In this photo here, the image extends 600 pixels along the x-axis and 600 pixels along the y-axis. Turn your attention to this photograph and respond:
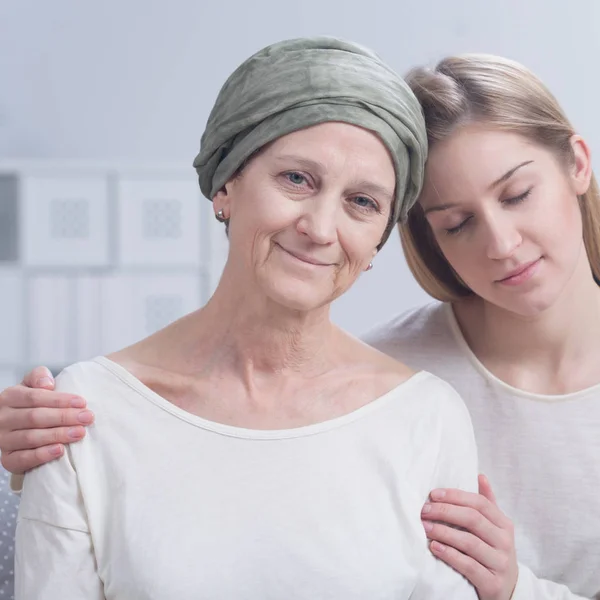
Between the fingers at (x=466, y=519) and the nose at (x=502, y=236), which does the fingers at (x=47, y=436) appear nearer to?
the fingers at (x=466, y=519)

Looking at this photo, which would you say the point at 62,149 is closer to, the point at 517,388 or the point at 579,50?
the point at 579,50

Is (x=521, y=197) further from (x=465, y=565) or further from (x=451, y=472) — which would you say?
(x=465, y=565)

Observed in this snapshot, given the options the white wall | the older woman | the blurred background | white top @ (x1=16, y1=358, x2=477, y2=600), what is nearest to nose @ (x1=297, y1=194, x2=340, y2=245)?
the older woman

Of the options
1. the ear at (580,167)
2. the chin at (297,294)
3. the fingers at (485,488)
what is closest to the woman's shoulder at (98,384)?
the chin at (297,294)

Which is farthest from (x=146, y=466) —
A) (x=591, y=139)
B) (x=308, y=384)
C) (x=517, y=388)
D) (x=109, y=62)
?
(x=591, y=139)

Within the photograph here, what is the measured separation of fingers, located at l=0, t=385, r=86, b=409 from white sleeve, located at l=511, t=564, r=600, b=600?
0.77 m

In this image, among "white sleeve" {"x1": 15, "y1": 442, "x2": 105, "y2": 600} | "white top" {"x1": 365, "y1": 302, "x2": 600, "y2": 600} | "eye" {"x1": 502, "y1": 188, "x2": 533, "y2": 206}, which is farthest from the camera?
"white top" {"x1": 365, "y1": 302, "x2": 600, "y2": 600}

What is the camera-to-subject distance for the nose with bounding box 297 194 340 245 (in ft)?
4.80

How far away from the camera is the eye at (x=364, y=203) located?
152cm

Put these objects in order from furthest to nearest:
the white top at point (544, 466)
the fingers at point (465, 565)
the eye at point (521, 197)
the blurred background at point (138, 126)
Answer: the blurred background at point (138, 126) < the white top at point (544, 466) < the eye at point (521, 197) < the fingers at point (465, 565)

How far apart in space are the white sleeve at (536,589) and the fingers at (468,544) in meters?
0.09

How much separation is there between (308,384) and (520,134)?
23.0 inches

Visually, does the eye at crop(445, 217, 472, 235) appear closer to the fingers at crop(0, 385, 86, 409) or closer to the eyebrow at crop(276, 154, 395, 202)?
the eyebrow at crop(276, 154, 395, 202)

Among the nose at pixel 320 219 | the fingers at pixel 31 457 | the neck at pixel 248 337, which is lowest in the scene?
the fingers at pixel 31 457
